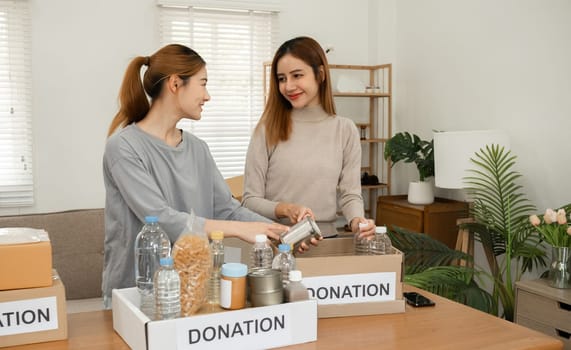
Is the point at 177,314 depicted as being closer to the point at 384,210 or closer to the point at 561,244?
the point at 561,244

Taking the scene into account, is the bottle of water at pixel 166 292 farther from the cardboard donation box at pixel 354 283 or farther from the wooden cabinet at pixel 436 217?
the wooden cabinet at pixel 436 217

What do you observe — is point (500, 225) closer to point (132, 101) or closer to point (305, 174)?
Answer: point (305, 174)

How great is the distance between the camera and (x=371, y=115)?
16.8 feet

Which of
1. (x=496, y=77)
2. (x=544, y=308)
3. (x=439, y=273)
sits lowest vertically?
(x=544, y=308)

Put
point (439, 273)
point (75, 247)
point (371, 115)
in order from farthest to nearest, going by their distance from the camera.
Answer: point (371, 115), point (75, 247), point (439, 273)

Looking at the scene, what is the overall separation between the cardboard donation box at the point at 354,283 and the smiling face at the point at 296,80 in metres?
0.76

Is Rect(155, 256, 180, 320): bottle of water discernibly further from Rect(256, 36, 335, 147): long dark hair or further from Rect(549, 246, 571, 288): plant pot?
Rect(549, 246, 571, 288): plant pot

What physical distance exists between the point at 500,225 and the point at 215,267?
230cm

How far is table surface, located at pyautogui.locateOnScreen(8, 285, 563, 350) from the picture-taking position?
137 cm

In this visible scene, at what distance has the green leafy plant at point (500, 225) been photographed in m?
3.16

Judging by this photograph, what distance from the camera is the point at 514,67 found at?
3740 mm

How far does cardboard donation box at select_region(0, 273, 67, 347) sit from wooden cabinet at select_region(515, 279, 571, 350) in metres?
2.21

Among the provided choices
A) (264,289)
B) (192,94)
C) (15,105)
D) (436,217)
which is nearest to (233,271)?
(264,289)

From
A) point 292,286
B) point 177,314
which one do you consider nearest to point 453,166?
point 292,286
